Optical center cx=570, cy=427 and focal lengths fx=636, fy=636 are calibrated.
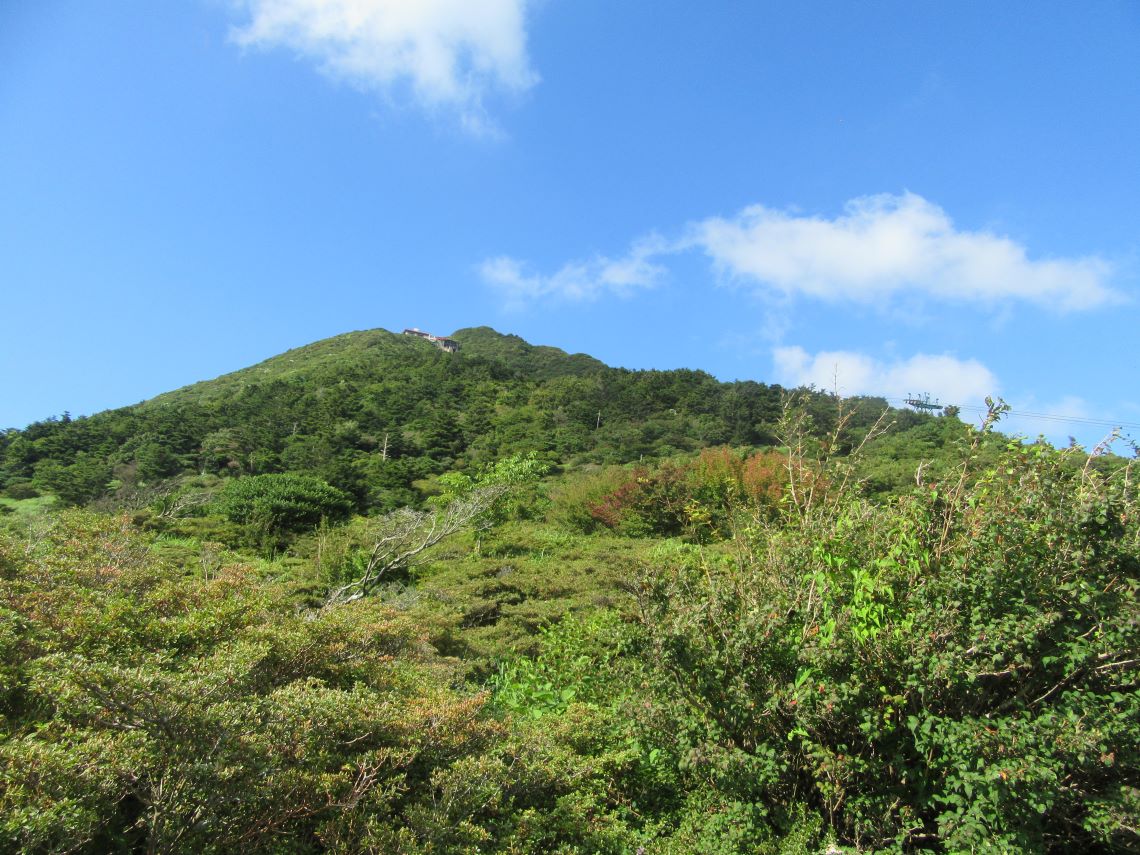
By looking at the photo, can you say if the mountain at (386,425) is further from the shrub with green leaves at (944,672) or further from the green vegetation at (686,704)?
the shrub with green leaves at (944,672)

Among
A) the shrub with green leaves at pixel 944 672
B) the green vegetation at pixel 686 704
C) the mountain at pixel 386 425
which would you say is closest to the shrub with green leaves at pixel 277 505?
the mountain at pixel 386 425

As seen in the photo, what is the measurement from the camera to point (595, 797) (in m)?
4.51

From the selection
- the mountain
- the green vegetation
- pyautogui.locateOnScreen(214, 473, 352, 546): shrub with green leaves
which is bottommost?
the green vegetation

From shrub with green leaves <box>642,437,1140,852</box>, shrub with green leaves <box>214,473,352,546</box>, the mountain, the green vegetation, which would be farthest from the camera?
the mountain

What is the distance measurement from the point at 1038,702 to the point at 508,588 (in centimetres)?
902

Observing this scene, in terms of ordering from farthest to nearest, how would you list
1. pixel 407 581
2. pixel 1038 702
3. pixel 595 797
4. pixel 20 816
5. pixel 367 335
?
pixel 367 335 < pixel 407 581 < pixel 595 797 < pixel 1038 702 < pixel 20 816

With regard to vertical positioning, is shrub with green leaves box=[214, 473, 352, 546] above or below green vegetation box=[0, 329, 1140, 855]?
above

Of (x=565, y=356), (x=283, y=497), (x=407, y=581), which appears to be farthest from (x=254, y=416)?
Answer: (x=565, y=356)

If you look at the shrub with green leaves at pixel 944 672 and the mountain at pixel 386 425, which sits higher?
the mountain at pixel 386 425

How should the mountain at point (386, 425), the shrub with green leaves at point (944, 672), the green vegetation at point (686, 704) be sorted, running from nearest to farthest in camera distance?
the green vegetation at point (686, 704), the shrub with green leaves at point (944, 672), the mountain at point (386, 425)

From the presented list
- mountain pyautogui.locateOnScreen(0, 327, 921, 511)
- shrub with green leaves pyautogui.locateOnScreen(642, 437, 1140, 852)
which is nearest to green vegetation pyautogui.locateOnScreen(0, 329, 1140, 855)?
shrub with green leaves pyautogui.locateOnScreen(642, 437, 1140, 852)

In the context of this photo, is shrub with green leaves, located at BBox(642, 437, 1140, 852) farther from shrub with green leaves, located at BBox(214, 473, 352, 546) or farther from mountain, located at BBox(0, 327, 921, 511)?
mountain, located at BBox(0, 327, 921, 511)

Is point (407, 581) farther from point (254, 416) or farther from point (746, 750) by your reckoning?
point (254, 416)

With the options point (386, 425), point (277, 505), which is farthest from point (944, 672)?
point (386, 425)
